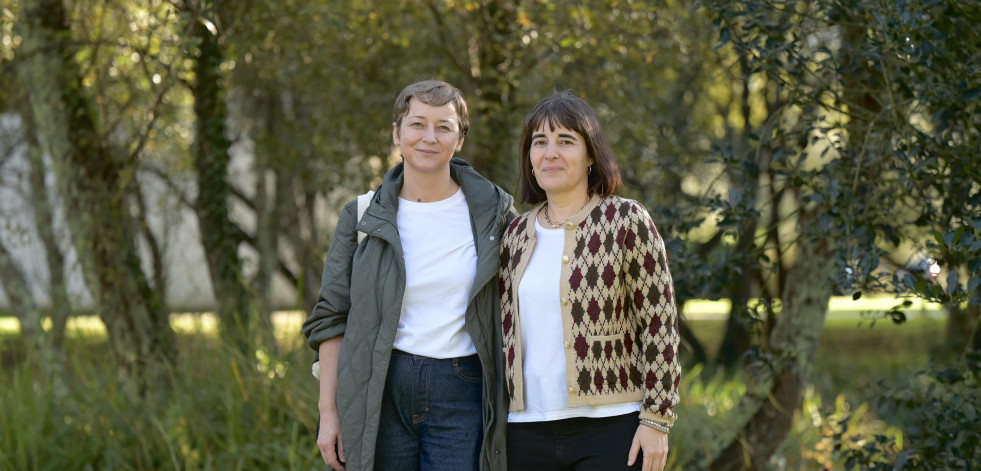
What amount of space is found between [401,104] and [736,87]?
8.15m

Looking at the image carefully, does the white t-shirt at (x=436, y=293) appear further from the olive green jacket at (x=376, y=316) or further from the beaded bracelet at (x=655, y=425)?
the beaded bracelet at (x=655, y=425)

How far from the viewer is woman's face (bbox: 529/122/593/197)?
2932 millimetres

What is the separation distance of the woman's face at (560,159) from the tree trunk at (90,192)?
405 centimetres

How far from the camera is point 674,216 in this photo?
4375 millimetres

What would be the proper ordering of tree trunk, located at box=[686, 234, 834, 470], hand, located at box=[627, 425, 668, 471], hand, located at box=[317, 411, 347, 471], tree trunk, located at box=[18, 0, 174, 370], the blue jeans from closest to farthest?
hand, located at box=[627, 425, 668, 471] → the blue jeans → hand, located at box=[317, 411, 347, 471] → tree trunk, located at box=[686, 234, 834, 470] → tree trunk, located at box=[18, 0, 174, 370]

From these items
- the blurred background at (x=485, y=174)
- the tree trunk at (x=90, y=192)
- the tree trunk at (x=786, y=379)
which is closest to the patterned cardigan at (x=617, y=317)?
the blurred background at (x=485, y=174)

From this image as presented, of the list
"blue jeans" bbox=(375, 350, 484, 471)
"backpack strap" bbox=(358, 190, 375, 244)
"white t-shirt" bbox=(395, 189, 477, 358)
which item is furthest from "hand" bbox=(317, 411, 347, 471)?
"backpack strap" bbox=(358, 190, 375, 244)

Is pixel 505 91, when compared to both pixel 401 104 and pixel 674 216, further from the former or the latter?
pixel 401 104

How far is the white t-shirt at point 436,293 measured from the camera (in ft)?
10.0

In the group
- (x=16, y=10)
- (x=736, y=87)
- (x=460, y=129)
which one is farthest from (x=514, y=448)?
(x=736, y=87)

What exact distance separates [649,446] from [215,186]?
4.68 metres

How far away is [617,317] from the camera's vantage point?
289 centimetres

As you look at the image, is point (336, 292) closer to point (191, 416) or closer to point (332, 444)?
point (332, 444)

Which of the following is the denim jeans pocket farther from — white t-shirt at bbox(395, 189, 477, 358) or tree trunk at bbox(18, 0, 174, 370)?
tree trunk at bbox(18, 0, 174, 370)
